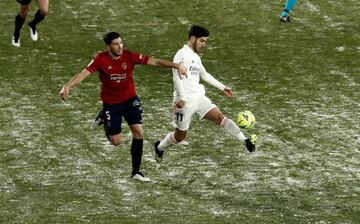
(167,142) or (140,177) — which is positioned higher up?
(167,142)

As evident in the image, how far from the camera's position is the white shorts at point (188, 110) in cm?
1477

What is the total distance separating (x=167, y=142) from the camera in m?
15.4

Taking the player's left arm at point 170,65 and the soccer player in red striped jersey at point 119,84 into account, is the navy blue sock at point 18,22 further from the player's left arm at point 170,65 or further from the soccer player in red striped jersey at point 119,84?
the player's left arm at point 170,65

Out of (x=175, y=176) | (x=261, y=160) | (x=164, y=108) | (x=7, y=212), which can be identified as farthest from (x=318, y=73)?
(x=7, y=212)

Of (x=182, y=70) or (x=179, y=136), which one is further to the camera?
(x=179, y=136)

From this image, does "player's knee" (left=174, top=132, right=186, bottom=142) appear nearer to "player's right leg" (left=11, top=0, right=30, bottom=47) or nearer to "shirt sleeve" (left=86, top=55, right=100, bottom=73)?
"shirt sleeve" (left=86, top=55, right=100, bottom=73)

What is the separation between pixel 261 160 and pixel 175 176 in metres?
1.71

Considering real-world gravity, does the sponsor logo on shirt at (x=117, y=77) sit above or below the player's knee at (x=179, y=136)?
above

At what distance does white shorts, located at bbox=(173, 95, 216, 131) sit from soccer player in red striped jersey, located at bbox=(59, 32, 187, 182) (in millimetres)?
834

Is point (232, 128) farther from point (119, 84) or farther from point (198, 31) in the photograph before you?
point (119, 84)

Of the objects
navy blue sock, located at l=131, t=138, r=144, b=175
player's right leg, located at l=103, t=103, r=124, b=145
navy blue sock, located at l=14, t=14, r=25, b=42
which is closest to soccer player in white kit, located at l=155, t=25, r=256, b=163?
navy blue sock, located at l=131, t=138, r=144, b=175

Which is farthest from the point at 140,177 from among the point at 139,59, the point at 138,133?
the point at 139,59

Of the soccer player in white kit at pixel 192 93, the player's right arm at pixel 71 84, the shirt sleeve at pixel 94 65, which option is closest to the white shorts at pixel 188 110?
the soccer player in white kit at pixel 192 93

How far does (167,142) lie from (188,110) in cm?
88
